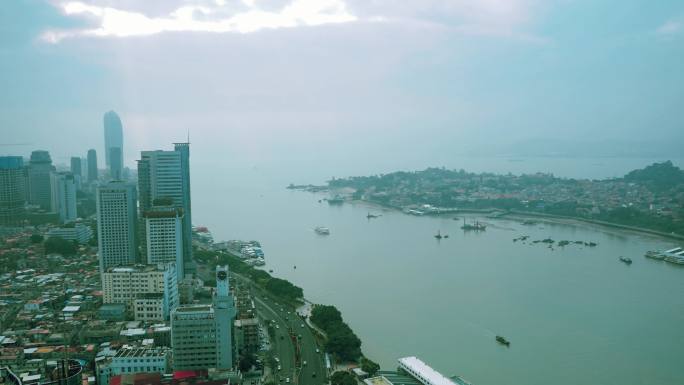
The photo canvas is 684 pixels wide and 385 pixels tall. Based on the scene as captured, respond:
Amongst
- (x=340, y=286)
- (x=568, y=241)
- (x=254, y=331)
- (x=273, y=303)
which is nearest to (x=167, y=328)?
(x=254, y=331)

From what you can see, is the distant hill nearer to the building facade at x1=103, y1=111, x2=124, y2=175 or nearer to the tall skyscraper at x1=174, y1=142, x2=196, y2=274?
the tall skyscraper at x1=174, y1=142, x2=196, y2=274

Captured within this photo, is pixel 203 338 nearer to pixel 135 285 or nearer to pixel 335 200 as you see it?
pixel 135 285

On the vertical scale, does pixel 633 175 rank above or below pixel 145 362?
above

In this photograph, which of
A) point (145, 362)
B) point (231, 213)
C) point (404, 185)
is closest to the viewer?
point (145, 362)

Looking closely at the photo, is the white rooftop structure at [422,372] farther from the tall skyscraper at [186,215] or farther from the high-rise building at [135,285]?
the tall skyscraper at [186,215]

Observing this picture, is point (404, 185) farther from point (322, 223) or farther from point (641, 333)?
point (641, 333)

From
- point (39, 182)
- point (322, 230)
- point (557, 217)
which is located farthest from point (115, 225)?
point (557, 217)
